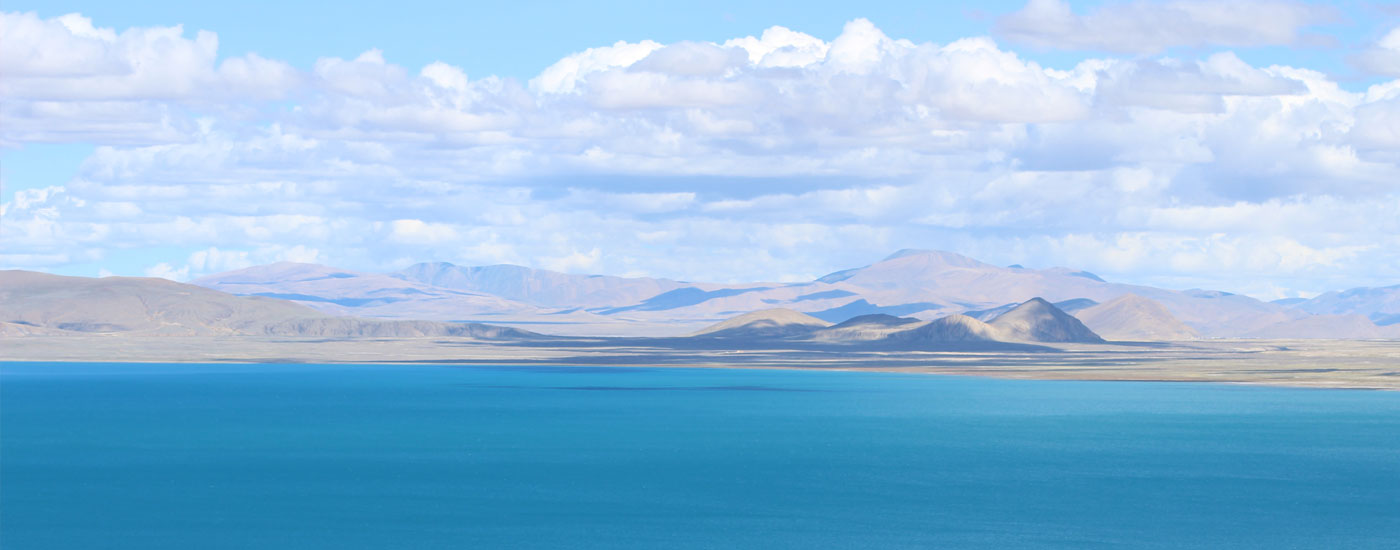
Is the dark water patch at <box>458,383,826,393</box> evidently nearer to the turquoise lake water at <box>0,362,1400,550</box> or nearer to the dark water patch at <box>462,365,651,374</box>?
the turquoise lake water at <box>0,362,1400,550</box>

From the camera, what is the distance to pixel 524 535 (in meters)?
48.7

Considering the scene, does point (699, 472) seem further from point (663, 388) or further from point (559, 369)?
point (559, 369)

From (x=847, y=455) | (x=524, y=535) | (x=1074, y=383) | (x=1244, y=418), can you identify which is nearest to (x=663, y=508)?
(x=524, y=535)

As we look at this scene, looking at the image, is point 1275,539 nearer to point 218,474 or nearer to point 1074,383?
point 218,474

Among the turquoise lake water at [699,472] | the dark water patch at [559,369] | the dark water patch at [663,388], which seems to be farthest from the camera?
the dark water patch at [559,369]

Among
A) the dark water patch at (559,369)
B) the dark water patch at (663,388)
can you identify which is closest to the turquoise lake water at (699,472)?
the dark water patch at (663,388)

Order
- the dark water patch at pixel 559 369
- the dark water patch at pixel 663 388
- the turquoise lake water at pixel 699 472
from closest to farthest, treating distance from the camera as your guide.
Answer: the turquoise lake water at pixel 699 472 → the dark water patch at pixel 663 388 → the dark water patch at pixel 559 369

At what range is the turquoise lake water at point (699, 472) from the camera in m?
49.1

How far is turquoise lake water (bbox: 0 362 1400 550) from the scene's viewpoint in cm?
4909

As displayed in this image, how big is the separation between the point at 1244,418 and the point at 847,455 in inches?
1344

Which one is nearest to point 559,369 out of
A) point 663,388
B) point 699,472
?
point 663,388

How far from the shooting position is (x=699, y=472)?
213 feet

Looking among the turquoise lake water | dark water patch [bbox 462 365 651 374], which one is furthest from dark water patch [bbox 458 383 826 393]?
dark water patch [bbox 462 365 651 374]

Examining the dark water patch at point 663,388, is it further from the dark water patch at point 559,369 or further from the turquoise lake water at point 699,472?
the dark water patch at point 559,369
